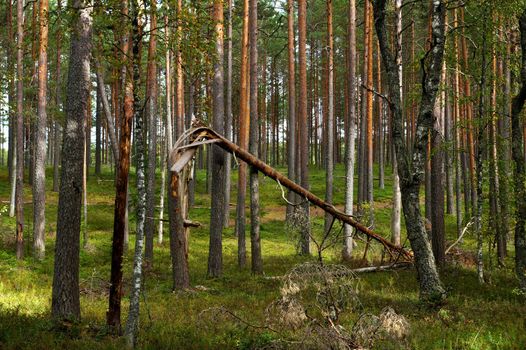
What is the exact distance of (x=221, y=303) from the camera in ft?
37.6

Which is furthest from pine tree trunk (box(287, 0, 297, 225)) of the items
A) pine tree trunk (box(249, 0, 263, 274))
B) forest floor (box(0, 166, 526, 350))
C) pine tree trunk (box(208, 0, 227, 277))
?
pine tree trunk (box(208, 0, 227, 277))

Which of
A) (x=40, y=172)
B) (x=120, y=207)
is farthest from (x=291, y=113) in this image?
(x=120, y=207)

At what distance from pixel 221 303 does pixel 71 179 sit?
5.11m

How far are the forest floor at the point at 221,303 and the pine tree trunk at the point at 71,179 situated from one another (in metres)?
0.59

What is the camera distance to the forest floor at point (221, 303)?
7.33m

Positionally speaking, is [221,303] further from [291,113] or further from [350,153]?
[291,113]

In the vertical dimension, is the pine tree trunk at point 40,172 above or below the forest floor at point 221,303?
above

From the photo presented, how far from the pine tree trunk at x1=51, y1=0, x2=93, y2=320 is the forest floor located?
593mm

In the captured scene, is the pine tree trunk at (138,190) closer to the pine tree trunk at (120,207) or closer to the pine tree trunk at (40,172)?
the pine tree trunk at (120,207)

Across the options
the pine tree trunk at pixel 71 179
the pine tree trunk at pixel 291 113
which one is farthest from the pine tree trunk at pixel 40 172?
the pine tree trunk at pixel 291 113

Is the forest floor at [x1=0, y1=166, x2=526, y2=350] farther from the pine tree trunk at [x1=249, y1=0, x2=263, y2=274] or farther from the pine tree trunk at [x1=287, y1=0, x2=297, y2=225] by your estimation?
the pine tree trunk at [x1=287, y1=0, x2=297, y2=225]

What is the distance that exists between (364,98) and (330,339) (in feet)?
57.6

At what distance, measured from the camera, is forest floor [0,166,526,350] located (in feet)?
24.0

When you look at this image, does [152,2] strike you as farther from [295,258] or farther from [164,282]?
[295,258]
